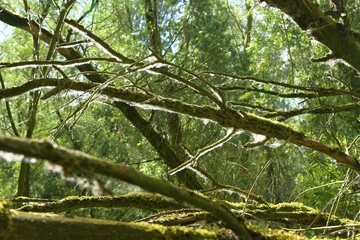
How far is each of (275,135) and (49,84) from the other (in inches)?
39.9

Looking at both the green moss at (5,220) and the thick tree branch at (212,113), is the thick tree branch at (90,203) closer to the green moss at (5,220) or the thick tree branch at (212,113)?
the thick tree branch at (212,113)

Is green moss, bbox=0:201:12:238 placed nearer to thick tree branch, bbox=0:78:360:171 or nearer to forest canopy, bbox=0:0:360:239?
forest canopy, bbox=0:0:360:239

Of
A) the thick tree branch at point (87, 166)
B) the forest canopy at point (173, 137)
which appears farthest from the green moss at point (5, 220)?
the thick tree branch at point (87, 166)

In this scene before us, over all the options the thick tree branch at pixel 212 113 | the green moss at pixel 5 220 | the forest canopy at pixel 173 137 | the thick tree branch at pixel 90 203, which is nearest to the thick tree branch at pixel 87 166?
the forest canopy at pixel 173 137

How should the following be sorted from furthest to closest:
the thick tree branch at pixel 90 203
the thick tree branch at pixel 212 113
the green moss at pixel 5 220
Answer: the thick tree branch at pixel 212 113
the thick tree branch at pixel 90 203
the green moss at pixel 5 220

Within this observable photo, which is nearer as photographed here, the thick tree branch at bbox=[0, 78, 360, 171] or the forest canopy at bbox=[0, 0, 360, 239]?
the forest canopy at bbox=[0, 0, 360, 239]

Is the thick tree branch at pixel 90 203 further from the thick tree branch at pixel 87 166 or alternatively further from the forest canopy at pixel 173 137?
the thick tree branch at pixel 87 166

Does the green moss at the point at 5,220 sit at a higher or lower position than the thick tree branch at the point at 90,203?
higher

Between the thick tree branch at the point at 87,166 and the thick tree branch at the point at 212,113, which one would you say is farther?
the thick tree branch at the point at 212,113

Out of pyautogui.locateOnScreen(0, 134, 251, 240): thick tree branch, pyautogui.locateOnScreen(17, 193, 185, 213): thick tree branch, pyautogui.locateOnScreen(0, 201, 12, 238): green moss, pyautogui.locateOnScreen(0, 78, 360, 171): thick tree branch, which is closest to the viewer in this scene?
pyautogui.locateOnScreen(0, 134, 251, 240): thick tree branch

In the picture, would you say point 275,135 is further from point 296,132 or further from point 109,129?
point 109,129

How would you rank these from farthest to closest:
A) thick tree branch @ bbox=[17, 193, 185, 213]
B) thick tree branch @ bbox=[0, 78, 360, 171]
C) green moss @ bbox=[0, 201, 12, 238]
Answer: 1. thick tree branch @ bbox=[0, 78, 360, 171]
2. thick tree branch @ bbox=[17, 193, 185, 213]
3. green moss @ bbox=[0, 201, 12, 238]

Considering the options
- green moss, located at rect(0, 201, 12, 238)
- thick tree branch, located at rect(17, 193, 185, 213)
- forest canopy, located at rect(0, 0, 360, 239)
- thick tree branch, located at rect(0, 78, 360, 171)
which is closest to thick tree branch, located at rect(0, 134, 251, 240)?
forest canopy, located at rect(0, 0, 360, 239)

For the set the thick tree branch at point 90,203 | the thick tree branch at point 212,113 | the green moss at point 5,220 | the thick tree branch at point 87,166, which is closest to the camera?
the thick tree branch at point 87,166
